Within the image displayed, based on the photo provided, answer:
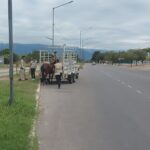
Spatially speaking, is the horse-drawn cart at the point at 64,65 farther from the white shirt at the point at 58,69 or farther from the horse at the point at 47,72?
the white shirt at the point at 58,69

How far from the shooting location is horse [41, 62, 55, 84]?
35.3m

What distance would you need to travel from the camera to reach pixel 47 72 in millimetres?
35781

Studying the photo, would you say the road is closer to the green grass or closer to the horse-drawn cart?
the green grass

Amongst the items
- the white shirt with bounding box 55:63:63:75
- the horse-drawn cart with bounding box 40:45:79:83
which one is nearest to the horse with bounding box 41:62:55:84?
the horse-drawn cart with bounding box 40:45:79:83

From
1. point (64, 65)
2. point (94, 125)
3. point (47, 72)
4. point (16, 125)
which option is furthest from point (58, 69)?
point (16, 125)

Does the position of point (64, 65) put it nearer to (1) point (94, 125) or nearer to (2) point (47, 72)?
(2) point (47, 72)

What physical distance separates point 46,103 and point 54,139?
919 centimetres

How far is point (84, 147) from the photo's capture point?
1096 centimetres

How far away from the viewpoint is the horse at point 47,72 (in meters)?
35.3

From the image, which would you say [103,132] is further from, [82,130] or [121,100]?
[121,100]

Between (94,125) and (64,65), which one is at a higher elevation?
(64,65)

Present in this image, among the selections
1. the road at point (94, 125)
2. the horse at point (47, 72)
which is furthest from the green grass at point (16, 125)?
the horse at point (47, 72)

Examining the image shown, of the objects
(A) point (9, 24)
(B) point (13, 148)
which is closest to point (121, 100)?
(A) point (9, 24)

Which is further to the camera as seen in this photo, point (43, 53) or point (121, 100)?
point (43, 53)
